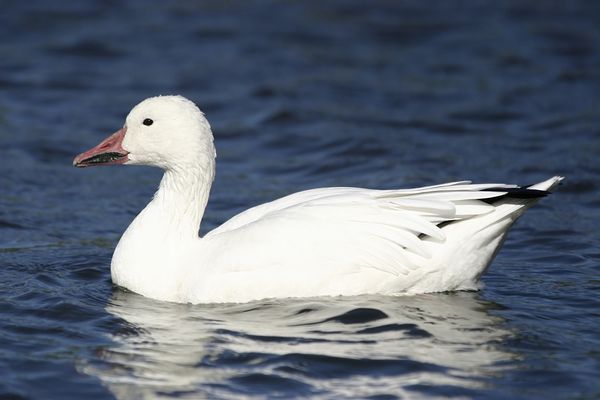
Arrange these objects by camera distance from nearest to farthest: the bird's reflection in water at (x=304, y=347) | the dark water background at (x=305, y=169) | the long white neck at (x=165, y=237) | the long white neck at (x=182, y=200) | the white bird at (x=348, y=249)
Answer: the bird's reflection in water at (x=304, y=347) → the dark water background at (x=305, y=169) → the white bird at (x=348, y=249) → the long white neck at (x=165, y=237) → the long white neck at (x=182, y=200)

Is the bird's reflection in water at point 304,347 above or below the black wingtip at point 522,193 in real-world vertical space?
below

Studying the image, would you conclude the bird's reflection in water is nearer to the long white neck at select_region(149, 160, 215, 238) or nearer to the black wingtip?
the long white neck at select_region(149, 160, 215, 238)

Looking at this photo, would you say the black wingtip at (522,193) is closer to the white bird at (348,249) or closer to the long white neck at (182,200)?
the white bird at (348,249)

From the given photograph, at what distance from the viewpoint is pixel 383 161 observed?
12.4 metres

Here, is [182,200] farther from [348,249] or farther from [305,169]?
[305,169]

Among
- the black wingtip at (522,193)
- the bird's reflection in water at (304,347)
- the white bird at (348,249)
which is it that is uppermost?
the black wingtip at (522,193)

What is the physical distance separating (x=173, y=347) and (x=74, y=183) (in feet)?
17.3

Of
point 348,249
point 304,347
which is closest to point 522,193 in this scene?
point 348,249

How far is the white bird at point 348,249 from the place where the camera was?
734cm

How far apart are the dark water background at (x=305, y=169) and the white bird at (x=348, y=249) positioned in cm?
14

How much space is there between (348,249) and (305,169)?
16.1 feet

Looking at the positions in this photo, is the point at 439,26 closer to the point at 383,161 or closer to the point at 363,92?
the point at 363,92

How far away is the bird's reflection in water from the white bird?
12 cm

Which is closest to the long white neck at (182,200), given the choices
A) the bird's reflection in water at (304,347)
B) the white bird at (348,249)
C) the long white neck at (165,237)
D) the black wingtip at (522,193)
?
the long white neck at (165,237)
